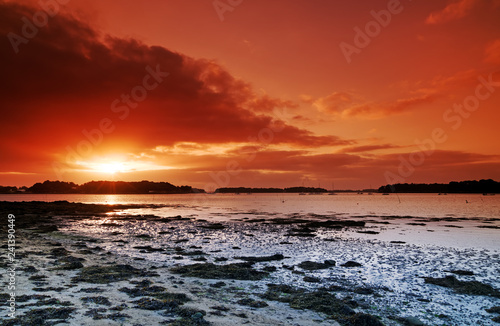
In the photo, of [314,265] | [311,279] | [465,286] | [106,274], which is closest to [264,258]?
[314,265]

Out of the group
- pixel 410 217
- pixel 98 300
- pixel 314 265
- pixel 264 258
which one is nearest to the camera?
pixel 98 300

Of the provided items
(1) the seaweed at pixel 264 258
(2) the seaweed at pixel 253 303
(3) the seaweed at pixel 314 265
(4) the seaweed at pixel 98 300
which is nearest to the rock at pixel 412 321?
(2) the seaweed at pixel 253 303

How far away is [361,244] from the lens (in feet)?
84.7

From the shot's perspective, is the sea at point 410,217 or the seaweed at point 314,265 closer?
the seaweed at point 314,265

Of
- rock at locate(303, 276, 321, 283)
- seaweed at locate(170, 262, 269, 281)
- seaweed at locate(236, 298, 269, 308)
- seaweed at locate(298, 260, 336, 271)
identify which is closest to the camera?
seaweed at locate(236, 298, 269, 308)

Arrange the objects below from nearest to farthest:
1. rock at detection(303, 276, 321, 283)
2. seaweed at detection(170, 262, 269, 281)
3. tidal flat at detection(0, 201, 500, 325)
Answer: tidal flat at detection(0, 201, 500, 325) → rock at detection(303, 276, 321, 283) → seaweed at detection(170, 262, 269, 281)

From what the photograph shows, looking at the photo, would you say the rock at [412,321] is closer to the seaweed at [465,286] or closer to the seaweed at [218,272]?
the seaweed at [465,286]

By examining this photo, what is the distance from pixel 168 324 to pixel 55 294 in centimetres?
501

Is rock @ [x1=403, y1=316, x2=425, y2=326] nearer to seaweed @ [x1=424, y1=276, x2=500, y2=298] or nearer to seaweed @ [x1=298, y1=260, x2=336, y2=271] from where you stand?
seaweed @ [x1=424, y1=276, x2=500, y2=298]

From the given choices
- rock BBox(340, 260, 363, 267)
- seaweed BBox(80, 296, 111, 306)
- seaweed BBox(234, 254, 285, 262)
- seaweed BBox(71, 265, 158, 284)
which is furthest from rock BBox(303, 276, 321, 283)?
seaweed BBox(80, 296, 111, 306)

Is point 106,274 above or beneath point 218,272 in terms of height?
above

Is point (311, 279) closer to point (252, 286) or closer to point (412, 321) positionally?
point (252, 286)

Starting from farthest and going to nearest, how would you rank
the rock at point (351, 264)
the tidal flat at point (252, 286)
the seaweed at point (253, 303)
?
1. the rock at point (351, 264)
2. the seaweed at point (253, 303)
3. the tidal flat at point (252, 286)

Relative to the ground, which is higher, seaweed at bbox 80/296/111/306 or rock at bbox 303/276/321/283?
seaweed at bbox 80/296/111/306
